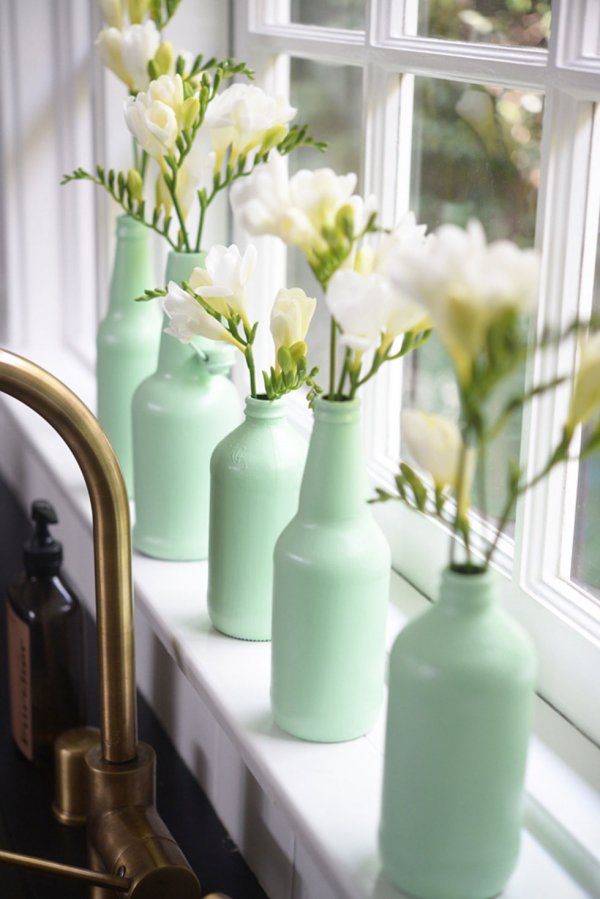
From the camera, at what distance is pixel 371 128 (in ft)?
3.72

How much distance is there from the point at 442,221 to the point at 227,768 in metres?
0.55

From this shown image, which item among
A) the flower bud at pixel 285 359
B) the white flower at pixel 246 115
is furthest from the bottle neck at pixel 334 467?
the white flower at pixel 246 115

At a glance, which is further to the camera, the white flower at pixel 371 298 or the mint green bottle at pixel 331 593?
the mint green bottle at pixel 331 593

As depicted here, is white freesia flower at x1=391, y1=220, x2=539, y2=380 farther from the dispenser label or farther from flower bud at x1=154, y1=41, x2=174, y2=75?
the dispenser label

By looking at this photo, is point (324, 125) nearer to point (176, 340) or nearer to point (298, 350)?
point (176, 340)

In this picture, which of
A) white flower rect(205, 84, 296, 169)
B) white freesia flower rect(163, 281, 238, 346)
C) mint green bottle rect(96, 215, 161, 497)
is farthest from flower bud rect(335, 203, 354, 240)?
mint green bottle rect(96, 215, 161, 497)

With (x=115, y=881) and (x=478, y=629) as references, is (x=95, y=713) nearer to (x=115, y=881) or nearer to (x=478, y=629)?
(x=115, y=881)

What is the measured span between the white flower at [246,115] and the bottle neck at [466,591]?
497 millimetres

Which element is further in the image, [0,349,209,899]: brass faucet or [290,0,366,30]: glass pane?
[290,0,366,30]: glass pane

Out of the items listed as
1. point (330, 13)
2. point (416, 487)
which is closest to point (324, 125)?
point (330, 13)

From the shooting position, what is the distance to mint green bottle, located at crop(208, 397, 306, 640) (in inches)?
38.0

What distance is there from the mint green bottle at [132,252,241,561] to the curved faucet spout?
18cm

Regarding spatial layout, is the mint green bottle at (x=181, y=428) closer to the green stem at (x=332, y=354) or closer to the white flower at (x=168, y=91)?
the white flower at (x=168, y=91)

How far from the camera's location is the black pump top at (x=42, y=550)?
4.05 feet
